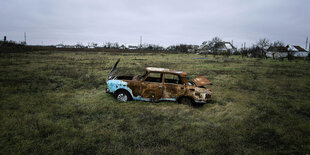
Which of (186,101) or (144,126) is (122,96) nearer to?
(144,126)

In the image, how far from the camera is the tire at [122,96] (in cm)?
630

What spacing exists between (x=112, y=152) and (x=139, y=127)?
1.17 metres

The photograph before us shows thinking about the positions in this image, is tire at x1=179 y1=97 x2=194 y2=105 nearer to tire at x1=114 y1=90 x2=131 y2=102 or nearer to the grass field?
the grass field

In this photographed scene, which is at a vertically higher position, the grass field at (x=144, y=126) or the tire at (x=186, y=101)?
the tire at (x=186, y=101)

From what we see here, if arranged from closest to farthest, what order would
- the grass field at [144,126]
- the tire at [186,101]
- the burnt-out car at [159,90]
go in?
the grass field at [144,126] → the burnt-out car at [159,90] → the tire at [186,101]

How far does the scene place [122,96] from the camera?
6320 mm

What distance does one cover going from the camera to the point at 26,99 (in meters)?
6.22

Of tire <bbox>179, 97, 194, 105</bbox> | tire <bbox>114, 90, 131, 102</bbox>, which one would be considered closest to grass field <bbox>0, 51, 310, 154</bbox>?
tire <bbox>114, 90, 131, 102</bbox>

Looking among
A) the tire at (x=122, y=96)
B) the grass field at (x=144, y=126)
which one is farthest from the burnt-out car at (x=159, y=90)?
the grass field at (x=144, y=126)

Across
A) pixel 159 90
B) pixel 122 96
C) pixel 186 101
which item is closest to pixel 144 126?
pixel 159 90

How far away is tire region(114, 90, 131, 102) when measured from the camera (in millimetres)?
6297

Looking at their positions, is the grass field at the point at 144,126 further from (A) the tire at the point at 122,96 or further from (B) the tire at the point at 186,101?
(B) the tire at the point at 186,101

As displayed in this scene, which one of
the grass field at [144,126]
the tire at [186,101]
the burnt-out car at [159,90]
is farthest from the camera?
the tire at [186,101]

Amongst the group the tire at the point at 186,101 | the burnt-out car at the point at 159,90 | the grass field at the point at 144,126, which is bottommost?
the grass field at the point at 144,126
